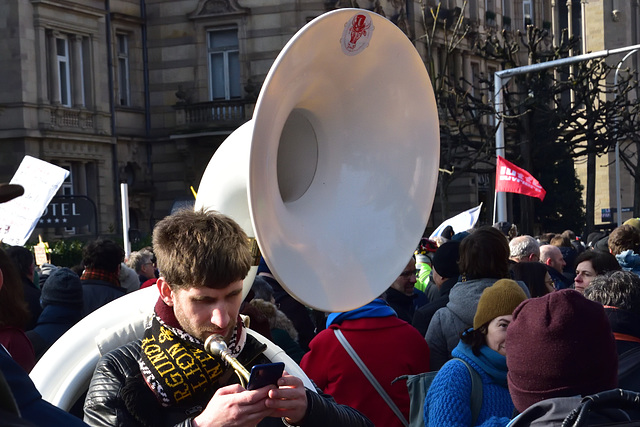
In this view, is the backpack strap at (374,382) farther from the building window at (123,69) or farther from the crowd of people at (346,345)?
the building window at (123,69)

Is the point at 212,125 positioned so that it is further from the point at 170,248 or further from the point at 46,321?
the point at 170,248

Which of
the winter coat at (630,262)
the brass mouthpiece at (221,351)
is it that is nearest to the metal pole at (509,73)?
the winter coat at (630,262)

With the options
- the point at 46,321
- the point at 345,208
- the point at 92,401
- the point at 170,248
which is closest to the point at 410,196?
the point at 345,208

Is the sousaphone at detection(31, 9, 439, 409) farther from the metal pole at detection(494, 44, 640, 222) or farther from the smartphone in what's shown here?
the metal pole at detection(494, 44, 640, 222)

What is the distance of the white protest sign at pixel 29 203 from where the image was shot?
836cm

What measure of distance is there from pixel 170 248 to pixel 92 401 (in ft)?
1.50

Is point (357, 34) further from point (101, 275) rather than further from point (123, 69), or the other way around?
point (123, 69)

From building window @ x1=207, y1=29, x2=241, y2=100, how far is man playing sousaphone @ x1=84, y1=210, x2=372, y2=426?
2553cm

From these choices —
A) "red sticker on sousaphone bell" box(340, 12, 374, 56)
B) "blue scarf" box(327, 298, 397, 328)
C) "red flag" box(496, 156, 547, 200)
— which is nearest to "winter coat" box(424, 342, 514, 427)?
"blue scarf" box(327, 298, 397, 328)

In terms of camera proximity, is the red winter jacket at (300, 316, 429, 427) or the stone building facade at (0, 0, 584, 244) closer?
the red winter jacket at (300, 316, 429, 427)

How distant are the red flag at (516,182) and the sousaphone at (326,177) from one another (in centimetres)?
1101

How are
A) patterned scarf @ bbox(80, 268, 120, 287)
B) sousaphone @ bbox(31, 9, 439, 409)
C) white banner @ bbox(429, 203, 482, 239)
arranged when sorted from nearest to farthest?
sousaphone @ bbox(31, 9, 439, 409)
patterned scarf @ bbox(80, 268, 120, 287)
white banner @ bbox(429, 203, 482, 239)

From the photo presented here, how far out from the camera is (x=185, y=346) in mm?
2832

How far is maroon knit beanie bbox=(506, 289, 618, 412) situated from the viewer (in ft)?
9.01
